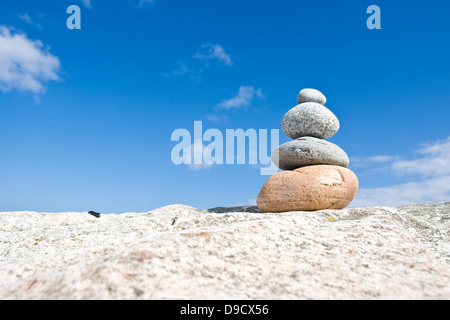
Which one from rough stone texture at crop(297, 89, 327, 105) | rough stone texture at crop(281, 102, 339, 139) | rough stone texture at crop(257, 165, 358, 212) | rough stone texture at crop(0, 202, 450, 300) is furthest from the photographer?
rough stone texture at crop(297, 89, 327, 105)

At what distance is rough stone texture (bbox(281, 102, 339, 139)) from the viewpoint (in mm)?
10562

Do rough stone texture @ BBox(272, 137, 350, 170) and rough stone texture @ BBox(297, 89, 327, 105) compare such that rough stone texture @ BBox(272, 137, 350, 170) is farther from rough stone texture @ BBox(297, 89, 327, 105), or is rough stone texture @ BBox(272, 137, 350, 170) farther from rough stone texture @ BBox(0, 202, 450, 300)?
rough stone texture @ BBox(0, 202, 450, 300)

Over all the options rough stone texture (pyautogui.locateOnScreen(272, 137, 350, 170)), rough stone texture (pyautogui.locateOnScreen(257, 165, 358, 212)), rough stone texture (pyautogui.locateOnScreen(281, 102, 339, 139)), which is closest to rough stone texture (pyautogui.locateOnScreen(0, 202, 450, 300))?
rough stone texture (pyautogui.locateOnScreen(257, 165, 358, 212))

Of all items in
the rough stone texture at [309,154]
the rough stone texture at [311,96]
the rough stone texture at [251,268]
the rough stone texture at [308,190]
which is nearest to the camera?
the rough stone texture at [251,268]

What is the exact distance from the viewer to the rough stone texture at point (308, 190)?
8602 mm

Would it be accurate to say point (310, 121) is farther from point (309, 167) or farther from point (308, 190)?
point (308, 190)

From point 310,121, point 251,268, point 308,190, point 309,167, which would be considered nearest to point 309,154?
point 309,167

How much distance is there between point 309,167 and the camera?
9617mm

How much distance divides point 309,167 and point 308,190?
124 centimetres

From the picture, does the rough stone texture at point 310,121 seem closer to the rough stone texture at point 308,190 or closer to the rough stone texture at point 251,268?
the rough stone texture at point 308,190

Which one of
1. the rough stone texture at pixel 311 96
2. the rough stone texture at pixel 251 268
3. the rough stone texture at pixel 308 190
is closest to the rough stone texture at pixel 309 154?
the rough stone texture at pixel 308 190

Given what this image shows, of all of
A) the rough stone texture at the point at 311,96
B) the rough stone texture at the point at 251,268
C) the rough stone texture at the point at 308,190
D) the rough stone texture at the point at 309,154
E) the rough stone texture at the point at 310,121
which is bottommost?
the rough stone texture at the point at 251,268

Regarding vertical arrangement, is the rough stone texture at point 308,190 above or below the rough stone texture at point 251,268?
above
